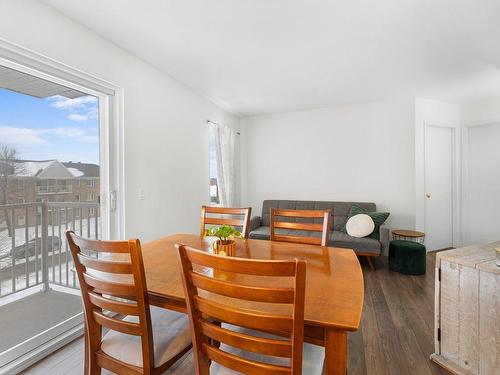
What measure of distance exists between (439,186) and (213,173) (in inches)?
141

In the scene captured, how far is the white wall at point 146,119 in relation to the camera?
177 cm

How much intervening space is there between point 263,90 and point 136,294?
10.2ft

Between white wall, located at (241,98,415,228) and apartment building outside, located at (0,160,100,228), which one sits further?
white wall, located at (241,98,415,228)

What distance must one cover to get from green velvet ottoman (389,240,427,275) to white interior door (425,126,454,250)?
1.10 m

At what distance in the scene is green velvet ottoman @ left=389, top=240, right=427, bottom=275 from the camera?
314 cm

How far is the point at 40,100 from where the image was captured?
1.91 m

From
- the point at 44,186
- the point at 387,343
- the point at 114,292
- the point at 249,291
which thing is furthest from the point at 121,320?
the point at 387,343

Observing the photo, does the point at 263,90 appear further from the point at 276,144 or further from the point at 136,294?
the point at 136,294

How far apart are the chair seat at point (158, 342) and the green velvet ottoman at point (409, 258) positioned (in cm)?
288

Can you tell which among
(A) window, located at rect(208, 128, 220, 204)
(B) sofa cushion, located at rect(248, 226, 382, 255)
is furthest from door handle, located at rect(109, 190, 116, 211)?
(B) sofa cushion, located at rect(248, 226, 382, 255)

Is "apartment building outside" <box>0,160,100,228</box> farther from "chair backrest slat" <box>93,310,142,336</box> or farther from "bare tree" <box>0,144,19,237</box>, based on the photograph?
"chair backrest slat" <box>93,310,142,336</box>

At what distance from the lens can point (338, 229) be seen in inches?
155

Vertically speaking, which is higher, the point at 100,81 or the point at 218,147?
the point at 100,81

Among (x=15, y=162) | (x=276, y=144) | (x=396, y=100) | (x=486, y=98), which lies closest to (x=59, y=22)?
(x=15, y=162)
